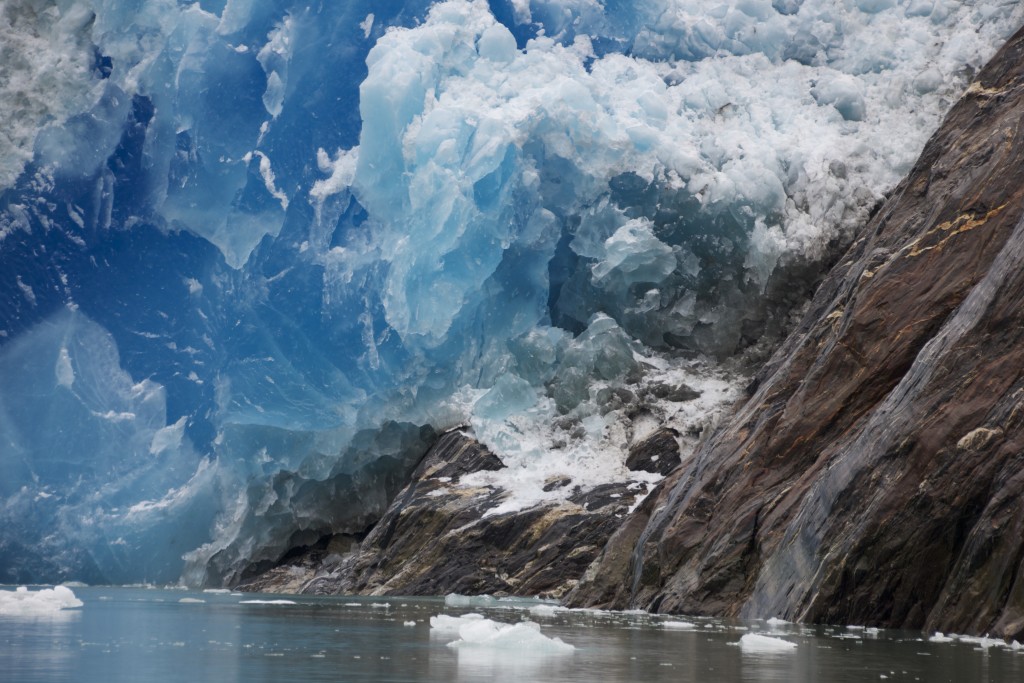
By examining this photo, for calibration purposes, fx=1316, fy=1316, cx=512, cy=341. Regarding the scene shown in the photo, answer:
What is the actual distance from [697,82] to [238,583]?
2186cm

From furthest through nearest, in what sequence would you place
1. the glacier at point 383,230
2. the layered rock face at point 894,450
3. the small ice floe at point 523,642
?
the glacier at point 383,230 < the layered rock face at point 894,450 < the small ice floe at point 523,642

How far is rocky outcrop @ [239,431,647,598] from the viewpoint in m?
34.3

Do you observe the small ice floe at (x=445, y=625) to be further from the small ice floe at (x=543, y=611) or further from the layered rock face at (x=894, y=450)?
the small ice floe at (x=543, y=611)

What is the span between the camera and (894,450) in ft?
57.7

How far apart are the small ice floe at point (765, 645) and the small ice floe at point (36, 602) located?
40.9ft

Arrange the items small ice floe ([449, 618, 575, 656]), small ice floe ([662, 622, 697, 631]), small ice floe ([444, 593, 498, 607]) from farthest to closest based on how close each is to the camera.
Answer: small ice floe ([444, 593, 498, 607]) → small ice floe ([662, 622, 697, 631]) → small ice floe ([449, 618, 575, 656])

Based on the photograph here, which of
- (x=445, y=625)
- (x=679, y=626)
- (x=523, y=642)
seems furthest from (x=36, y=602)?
(x=523, y=642)

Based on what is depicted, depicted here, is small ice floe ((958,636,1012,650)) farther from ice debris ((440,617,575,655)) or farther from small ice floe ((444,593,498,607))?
small ice floe ((444,593,498,607))

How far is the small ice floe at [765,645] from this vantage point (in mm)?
13734

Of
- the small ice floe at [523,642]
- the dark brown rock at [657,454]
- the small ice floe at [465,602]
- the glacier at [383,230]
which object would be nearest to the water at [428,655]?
the small ice floe at [523,642]

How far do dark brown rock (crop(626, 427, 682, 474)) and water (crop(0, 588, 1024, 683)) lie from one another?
1661cm

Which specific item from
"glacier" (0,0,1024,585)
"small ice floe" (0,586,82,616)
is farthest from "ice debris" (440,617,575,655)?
"glacier" (0,0,1024,585)

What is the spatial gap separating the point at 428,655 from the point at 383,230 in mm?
29147

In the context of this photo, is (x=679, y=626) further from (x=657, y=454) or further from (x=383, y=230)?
(x=383, y=230)
